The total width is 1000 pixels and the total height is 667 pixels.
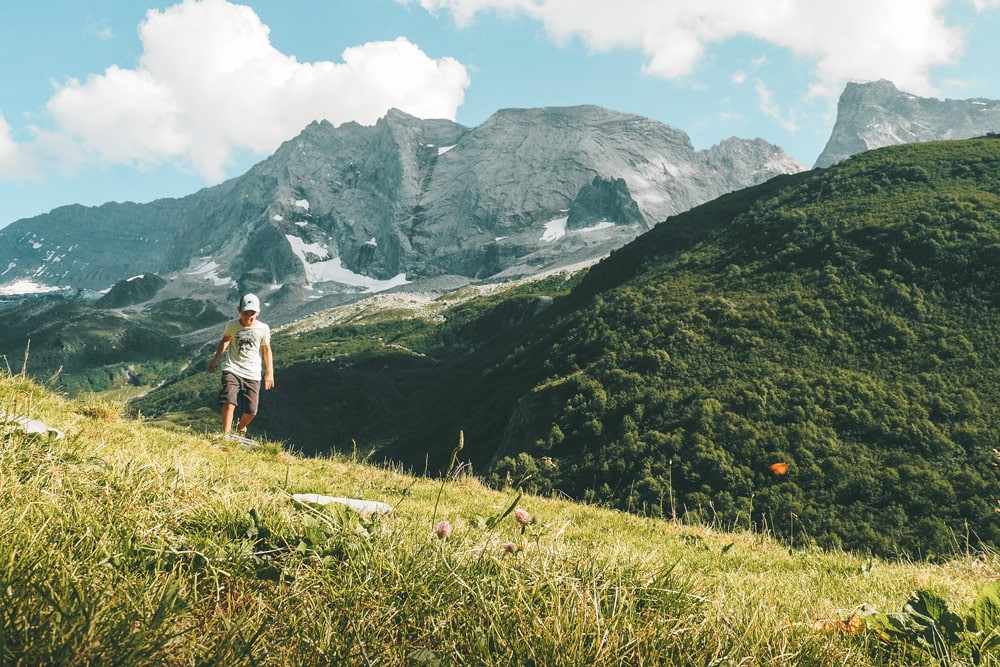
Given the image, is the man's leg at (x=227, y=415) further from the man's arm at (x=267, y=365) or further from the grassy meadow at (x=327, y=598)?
the grassy meadow at (x=327, y=598)

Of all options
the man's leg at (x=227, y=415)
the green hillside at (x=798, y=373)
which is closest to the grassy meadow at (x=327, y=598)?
the man's leg at (x=227, y=415)

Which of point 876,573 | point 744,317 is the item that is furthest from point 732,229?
point 876,573

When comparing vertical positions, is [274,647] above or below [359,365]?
above

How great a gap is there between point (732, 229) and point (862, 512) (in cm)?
7328

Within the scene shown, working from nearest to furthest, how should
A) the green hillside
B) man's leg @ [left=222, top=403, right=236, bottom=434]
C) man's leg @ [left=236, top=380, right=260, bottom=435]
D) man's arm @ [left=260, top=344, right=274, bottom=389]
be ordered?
man's leg @ [left=222, top=403, right=236, bottom=434] → man's arm @ [left=260, top=344, right=274, bottom=389] → man's leg @ [left=236, top=380, right=260, bottom=435] → the green hillside

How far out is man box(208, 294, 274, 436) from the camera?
1211cm

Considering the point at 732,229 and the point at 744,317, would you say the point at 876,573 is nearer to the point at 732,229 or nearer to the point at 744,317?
the point at 744,317

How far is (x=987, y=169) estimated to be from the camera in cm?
9594

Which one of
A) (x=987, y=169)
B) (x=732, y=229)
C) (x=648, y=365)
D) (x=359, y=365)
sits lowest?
(x=359, y=365)

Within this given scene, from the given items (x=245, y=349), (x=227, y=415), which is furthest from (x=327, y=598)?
(x=245, y=349)

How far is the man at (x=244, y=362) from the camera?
39.7 feet

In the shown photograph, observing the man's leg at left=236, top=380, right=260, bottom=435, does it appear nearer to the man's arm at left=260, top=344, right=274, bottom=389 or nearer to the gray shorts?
the gray shorts

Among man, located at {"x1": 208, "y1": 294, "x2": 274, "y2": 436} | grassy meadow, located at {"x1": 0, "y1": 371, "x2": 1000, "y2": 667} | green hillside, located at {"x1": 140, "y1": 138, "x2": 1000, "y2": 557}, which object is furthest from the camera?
green hillside, located at {"x1": 140, "y1": 138, "x2": 1000, "y2": 557}

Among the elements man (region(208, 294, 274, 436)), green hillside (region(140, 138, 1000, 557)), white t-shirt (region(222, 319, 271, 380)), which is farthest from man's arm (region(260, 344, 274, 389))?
green hillside (region(140, 138, 1000, 557))
